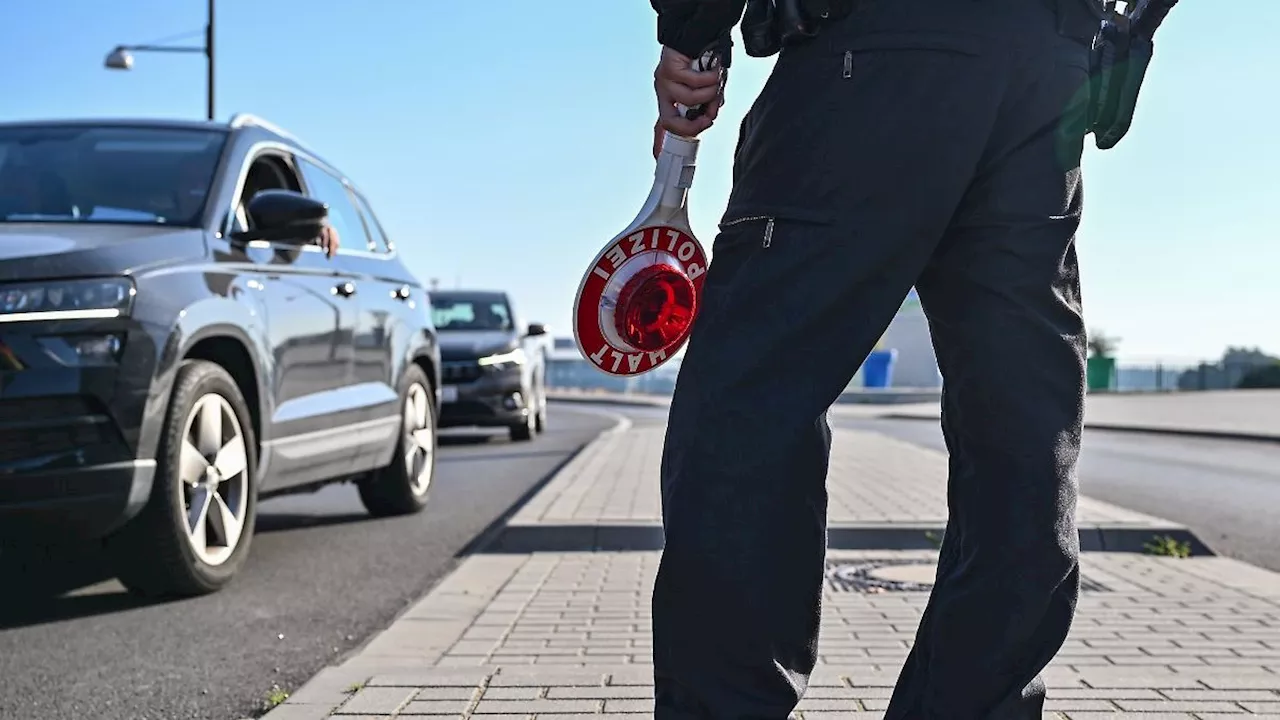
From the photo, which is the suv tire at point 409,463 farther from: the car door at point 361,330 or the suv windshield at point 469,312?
the suv windshield at point 469,312

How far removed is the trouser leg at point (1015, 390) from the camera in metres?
2.26

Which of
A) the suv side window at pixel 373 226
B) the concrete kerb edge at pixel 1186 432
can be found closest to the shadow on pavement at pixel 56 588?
the suv side window at pixel 373 226

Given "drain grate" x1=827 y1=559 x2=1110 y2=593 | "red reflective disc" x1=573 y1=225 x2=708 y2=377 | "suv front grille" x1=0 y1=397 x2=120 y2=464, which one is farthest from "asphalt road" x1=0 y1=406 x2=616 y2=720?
"red reflective disc" x1=573 y1=225 x2=708 y2=377

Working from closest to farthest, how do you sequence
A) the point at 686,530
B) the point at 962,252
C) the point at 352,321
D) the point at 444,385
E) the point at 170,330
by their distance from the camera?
the point at 686,530 < the point at 962,252 < the point at 170,330 < the point at 352,321 < the point at 444,385

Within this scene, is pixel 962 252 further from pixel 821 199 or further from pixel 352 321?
pixel 352 321

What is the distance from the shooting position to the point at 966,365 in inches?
91.7

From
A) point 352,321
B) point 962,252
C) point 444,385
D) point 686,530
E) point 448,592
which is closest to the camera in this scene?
point 686,530

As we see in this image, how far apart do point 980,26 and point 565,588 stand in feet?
12.4

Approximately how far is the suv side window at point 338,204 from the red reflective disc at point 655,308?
509 centimetres

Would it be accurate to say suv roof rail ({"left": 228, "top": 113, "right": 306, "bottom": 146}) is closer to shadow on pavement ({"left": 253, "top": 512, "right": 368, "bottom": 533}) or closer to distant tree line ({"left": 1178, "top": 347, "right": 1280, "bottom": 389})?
shadow on pavement ({"left": 253, "top": 512, "right": 368, "bottom": 533})

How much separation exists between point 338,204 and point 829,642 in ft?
13.9

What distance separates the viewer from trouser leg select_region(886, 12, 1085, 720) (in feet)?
7.42

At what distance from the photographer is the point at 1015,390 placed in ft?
7.52

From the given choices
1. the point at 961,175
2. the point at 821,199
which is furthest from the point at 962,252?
the point at 821,199
